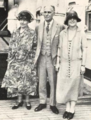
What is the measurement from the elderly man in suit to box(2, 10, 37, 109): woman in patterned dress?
13cm

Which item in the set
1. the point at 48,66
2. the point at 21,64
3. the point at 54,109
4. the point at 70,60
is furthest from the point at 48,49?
the point at 54,109

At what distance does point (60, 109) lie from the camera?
438 cm

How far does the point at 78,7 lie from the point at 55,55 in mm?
2325

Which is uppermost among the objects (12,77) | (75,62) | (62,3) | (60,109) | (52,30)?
(62,3)

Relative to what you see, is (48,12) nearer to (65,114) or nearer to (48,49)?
(48,49)

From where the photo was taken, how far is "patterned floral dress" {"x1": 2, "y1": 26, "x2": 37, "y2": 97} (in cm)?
418

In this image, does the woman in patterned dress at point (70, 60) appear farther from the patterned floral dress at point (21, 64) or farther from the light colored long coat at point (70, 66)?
the patterned floral dress at point (21, 64)

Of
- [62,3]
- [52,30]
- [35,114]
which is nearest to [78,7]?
[62,3]

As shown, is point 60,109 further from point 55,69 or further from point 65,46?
point 65,46

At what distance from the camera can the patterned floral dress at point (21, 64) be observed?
418 cm

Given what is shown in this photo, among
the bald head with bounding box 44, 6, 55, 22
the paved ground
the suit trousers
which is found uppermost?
the bald head with bounding box 44, 6, 55, 22

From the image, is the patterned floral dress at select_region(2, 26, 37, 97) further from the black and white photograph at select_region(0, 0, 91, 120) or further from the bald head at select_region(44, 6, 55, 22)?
the bald head at select_region(44, 6, 55, 22)

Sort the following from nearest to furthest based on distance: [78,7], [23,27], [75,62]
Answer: [75,62] < [23,27] < [78,7]

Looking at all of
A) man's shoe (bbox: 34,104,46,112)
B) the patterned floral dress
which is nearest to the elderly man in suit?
man's shoe (bbox: 34,104,46,112)
